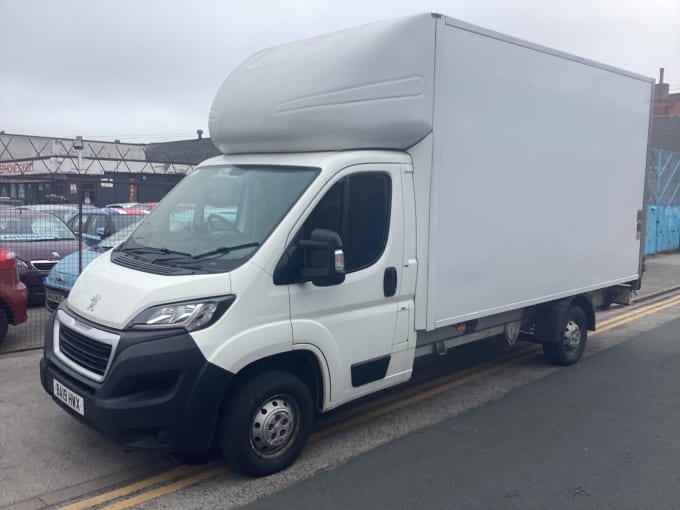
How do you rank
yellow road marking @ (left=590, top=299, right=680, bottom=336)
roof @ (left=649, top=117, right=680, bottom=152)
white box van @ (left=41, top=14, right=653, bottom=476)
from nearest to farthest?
1. white box van @ (left=41, top=14, right=653, bottom=476)
2. yellow road marking @ (left=590, top=299, right=680, bottom=336)
3. roof @ (left=649, top=117, right=680, bottom=152)

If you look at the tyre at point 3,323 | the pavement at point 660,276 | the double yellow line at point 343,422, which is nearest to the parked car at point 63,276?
the tyre at point 3,323

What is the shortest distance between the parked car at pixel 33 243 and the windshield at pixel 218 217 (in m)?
5.33

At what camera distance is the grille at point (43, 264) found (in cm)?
977

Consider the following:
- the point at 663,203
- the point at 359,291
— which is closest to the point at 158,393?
the point at 359,291

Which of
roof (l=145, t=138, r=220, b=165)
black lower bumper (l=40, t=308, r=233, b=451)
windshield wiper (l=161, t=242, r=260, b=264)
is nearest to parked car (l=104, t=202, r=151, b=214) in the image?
windshield wiper (l=161, t=242, r=260, b=264)

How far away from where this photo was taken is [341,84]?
15.6ft

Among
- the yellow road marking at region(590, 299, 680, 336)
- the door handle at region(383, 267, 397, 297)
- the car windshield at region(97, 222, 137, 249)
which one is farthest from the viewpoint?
the yellow road marking at region(590, 299, 680, 336)

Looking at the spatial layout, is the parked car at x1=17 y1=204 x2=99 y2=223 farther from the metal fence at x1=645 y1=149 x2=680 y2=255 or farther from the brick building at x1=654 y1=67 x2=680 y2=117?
the brick building at x1=654 y1=67 x2=680 y2=117

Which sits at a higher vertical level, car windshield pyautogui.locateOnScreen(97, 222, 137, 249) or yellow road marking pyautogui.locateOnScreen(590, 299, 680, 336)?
car windshield pyautogui.locateOnScreen(97, 222, 137, 249)

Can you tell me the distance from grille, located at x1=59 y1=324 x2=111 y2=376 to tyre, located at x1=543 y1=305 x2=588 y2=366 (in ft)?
16.1

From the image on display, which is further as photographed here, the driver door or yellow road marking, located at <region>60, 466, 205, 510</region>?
the driver door

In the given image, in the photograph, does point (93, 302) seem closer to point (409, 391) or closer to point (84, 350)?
point (84, 350)

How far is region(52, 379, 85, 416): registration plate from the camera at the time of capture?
13.4ft

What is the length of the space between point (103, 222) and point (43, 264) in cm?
163
